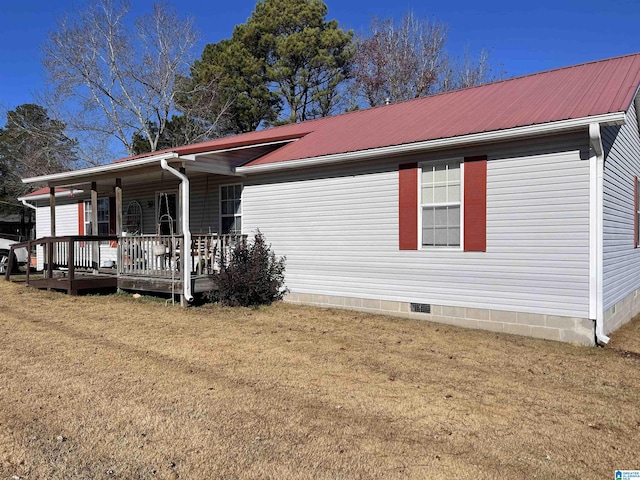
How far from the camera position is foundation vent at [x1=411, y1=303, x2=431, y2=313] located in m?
8.27

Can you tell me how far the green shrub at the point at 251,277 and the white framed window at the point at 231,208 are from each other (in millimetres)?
1152

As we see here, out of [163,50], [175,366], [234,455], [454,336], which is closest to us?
[234,455]

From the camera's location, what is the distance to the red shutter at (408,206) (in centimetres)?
826

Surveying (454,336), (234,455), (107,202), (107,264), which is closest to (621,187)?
(454,336)

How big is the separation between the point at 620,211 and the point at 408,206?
3.38 meters

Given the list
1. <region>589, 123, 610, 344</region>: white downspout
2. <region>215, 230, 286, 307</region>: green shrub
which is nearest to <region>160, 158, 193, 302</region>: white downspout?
<region>215, 230, 286, 307</region>: green shrub

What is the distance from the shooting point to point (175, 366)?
5.54 meters

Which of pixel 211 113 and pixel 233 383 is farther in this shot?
pixel 211 113

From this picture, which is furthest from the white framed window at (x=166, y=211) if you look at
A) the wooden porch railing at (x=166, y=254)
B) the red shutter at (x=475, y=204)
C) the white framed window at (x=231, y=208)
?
→ the red shutter at (x=475, y=204)

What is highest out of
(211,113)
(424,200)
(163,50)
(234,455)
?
(163,50)

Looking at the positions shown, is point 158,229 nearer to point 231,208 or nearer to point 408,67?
point 231,208

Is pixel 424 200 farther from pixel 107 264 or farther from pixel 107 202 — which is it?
pixel 107 202

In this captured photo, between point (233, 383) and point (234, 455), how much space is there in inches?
62.2

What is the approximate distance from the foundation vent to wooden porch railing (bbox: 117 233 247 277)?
381cm
